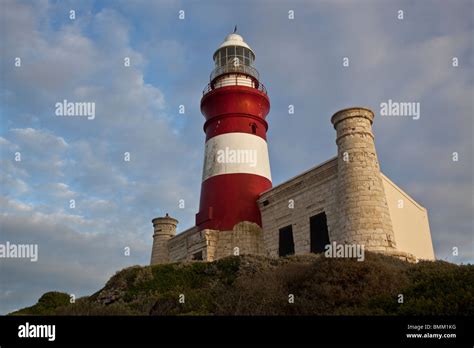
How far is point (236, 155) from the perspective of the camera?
25031 mm

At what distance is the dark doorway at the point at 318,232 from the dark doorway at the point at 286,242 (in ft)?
4.68

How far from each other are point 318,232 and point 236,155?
6942mm

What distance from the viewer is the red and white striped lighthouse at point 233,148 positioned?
24.4 meters

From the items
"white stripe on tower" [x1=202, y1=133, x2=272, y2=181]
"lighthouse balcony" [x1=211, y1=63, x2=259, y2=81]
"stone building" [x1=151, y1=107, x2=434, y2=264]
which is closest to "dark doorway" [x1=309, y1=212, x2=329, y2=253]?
"stone building" [x1=151, y1=107, x2=434, y2=264]

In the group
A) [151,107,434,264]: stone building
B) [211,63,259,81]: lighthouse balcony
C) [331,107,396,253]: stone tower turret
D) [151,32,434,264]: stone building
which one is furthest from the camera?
[211,63,259,81]: lighthouse balcony

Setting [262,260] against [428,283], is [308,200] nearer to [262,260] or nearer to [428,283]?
[262,260]

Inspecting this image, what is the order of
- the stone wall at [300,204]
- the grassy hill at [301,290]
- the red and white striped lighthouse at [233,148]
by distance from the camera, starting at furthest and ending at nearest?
1. the red and white striped lighthouse at [233,148]
2. the stone wall at [300,204]
3. the grassy hill at [301,290]

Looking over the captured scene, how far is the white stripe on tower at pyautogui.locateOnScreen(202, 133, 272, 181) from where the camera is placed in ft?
81.7

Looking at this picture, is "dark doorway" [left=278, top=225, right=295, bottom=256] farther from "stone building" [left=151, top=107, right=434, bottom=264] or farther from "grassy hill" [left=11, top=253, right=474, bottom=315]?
"grassy hill" [left=11, top=253, right=474, bottom=315]

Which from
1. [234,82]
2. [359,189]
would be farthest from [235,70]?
[359,189]

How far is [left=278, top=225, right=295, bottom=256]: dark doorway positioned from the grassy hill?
188 inches

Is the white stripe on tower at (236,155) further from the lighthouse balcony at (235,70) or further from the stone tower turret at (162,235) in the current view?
the stone tower turret at (162,235)

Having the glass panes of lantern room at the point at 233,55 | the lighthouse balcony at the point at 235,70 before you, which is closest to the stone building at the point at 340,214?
the lighthouse balcony at the point at 235,70

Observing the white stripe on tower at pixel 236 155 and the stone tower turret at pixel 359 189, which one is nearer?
the stone tower turret at pixel 359 189
